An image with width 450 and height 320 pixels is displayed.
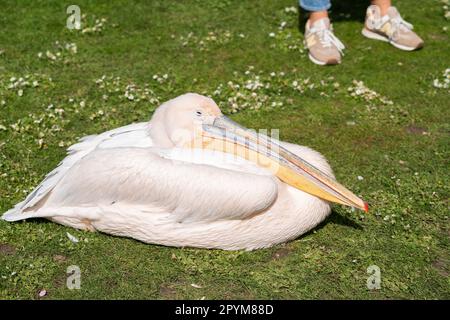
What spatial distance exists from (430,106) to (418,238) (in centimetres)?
193

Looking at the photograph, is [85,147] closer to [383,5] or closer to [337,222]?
[337,222]

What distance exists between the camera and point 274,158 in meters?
3.71

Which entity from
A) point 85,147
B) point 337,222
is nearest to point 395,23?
point 337,222

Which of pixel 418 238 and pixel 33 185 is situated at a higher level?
pixel 33 185

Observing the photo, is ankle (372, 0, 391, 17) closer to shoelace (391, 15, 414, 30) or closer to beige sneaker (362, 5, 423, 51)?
beige sneaker (362, 5, 423, 51)

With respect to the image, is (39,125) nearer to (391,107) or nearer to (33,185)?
(33,185)

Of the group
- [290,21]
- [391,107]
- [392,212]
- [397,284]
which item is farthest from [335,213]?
[290,21]

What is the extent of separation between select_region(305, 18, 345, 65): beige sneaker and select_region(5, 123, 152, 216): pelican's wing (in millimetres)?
2551

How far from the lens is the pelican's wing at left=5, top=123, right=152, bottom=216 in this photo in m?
3.83

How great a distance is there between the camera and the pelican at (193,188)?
349 cm

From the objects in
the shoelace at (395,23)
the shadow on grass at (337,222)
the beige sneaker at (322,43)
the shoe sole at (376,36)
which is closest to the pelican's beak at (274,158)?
the shadow on grass at (337,222)

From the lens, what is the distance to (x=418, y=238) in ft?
12.6

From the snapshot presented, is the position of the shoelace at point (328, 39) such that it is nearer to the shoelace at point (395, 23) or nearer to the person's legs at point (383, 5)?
the shoelace at point (395, 23)
